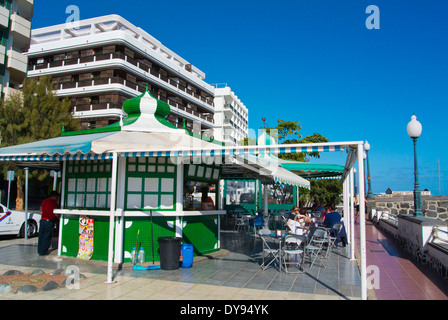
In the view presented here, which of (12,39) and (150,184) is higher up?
(12,39)

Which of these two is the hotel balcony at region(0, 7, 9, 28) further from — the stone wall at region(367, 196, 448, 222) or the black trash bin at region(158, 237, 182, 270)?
the stone wall at region(367, 196, 448, 222)

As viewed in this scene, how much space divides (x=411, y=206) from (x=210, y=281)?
18.2 m

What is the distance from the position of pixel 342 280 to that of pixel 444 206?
47.6 feet

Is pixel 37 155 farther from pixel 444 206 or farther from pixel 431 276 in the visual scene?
pixel 444 206

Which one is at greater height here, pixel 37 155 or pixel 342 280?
pixel 37 155

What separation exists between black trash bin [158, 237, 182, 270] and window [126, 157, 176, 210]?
3.36ft

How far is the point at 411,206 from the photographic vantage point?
66.6 feet

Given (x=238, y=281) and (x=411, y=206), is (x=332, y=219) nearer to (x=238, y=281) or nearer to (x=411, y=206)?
(x=238, y=281)

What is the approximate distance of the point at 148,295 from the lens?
5.45 meters

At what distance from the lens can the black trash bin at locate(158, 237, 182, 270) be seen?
7305 mm

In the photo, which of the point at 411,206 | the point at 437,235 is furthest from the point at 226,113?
the point at 437,235

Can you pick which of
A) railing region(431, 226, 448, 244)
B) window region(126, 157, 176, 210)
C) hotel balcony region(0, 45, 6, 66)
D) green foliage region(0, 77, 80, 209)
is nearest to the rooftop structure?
hotel balcony region(0, 45, 6, 66)
